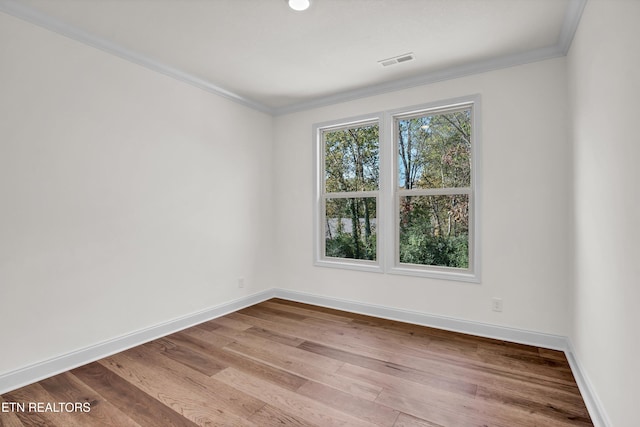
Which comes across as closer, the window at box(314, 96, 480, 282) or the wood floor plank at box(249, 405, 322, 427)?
the wood floor plank at box(249, 405, 322, 427)

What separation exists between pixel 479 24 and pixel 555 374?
2.60 metres

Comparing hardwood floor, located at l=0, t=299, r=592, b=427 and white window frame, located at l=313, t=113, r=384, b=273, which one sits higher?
white window frame, located at l=313, t=113, r=384, b=273

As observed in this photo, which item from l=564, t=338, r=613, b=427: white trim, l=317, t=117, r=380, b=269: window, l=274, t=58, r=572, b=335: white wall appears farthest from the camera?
l=317, t=117, r=380, b=269: window

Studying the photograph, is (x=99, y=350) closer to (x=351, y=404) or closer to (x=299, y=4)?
(x=351, y=404)

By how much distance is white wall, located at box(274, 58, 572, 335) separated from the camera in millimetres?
2697

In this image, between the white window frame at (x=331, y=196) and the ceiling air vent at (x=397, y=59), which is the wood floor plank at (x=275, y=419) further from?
the ceiling air vent at (x=397, y=59)

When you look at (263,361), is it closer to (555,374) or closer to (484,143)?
(555,374)

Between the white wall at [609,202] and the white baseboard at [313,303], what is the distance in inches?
5.0

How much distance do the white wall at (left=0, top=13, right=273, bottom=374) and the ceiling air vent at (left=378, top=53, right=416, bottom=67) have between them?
184 cm

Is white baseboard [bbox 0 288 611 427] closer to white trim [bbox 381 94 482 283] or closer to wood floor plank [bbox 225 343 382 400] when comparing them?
white trim [bbox 381 94 482 283]

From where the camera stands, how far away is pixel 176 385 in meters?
2.18

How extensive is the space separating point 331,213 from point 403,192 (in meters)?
1.01

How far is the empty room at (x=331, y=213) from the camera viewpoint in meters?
1.89

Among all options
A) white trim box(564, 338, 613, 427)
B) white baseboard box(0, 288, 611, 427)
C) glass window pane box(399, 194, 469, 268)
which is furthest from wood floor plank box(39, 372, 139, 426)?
glass window pane box(399, 194, 469, 268)
